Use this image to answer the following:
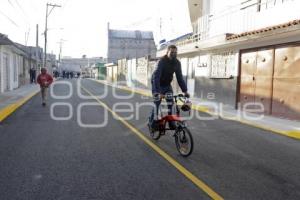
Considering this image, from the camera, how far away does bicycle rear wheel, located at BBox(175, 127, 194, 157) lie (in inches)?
255

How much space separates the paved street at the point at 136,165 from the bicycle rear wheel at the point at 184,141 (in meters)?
0.15

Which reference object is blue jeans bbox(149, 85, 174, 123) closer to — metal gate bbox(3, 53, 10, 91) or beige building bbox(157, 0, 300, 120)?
beige building bbox(157, 0, 300, 120)

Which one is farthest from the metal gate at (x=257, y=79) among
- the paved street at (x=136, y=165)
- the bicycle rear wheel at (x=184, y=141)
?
the bicycle rear wheel at (x=184, y=141)

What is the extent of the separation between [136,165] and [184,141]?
1.16 metres

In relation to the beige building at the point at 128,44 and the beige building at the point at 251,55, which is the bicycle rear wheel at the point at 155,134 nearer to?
the beige building at the point at 251,55

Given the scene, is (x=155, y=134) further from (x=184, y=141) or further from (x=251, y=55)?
(x=251, y=55)

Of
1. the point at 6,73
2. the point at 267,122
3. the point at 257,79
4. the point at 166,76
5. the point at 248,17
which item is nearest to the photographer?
the point at 166,76

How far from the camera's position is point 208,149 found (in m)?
7.33

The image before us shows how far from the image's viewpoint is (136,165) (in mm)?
5980

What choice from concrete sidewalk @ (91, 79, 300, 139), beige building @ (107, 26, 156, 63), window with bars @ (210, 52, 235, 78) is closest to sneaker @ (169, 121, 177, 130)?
concrete sidewalk @ (91, 79, 300, 139)

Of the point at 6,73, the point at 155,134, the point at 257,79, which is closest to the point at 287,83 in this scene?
the point at 257,79

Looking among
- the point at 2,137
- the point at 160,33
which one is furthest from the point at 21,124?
the point at 160,33

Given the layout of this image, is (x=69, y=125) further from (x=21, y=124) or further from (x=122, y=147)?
(x=122, y=147)

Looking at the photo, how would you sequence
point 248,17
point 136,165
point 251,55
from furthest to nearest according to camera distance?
point 248,17
point 251,55
point 136,165
